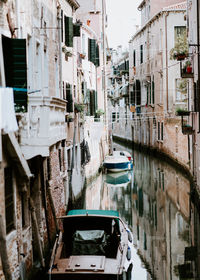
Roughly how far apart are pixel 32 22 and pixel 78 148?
10773 mm

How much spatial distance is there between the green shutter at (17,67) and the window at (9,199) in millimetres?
1303

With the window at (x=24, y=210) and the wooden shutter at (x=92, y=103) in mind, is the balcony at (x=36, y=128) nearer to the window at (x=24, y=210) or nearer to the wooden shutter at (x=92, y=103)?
the window at (x=24, y=210)

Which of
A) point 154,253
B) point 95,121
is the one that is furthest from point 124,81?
point 154,253

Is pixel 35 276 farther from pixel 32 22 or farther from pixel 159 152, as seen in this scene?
pixel 159 152

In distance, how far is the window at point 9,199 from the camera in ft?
31.0

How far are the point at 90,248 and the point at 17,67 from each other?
4636 mm

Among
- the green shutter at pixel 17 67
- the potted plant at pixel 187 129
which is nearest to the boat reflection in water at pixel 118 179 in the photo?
→ the potted plant at pixel 187 129

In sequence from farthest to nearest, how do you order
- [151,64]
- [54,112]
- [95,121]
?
[151,64]
[95,121]
[54,112]

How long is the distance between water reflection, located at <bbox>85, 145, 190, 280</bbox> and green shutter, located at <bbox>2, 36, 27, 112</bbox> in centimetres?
567

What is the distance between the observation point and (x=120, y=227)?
13.0 m

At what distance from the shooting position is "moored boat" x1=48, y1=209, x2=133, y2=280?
10117 mm

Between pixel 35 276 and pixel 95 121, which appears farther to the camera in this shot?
pixel 95 121

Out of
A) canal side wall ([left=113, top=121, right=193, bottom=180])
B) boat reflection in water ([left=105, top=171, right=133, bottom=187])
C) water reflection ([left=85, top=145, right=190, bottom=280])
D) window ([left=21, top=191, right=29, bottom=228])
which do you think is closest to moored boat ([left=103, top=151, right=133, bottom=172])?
boat reflection in water ([left=105, top=171, right=133, bottom=187])

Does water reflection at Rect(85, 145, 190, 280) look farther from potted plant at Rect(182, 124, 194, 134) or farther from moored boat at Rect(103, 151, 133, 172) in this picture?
potted plant at Rect(182, 124, 194, 134)
